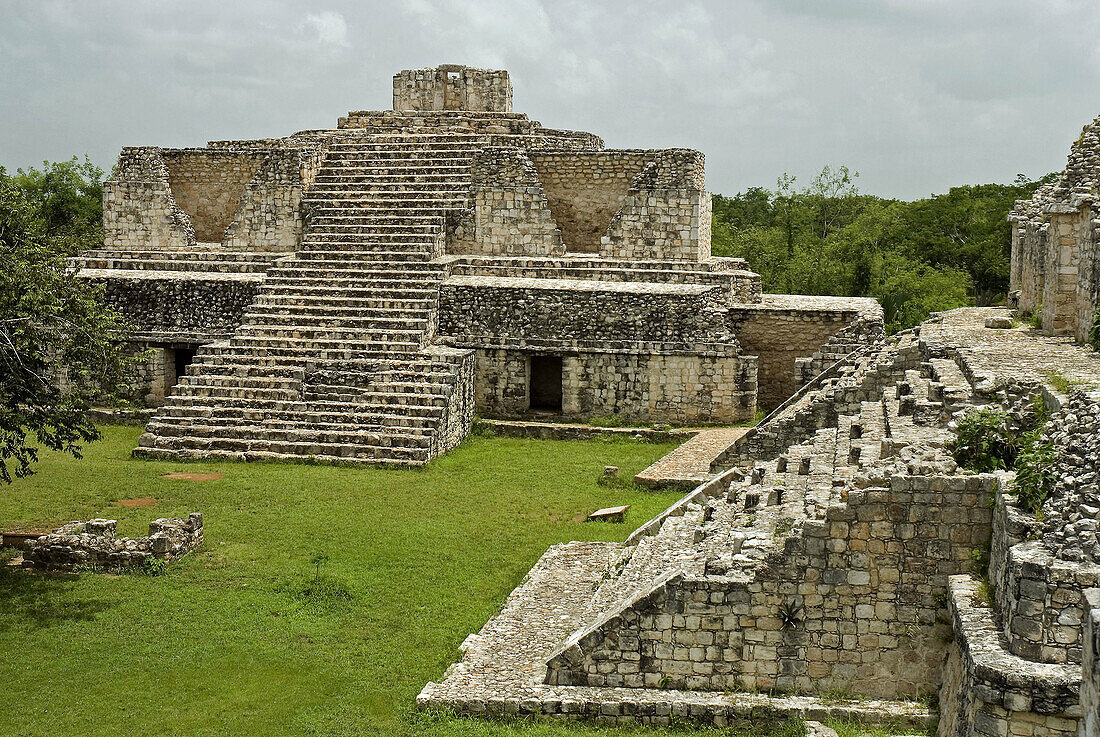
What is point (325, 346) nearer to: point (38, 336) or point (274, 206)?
point (274, 206)

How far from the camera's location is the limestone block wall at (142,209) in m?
21.6

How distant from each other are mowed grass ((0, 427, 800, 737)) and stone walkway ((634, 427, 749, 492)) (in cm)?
30

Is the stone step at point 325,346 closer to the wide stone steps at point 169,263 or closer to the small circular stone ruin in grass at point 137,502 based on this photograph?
the wide stone steps at point 169,263

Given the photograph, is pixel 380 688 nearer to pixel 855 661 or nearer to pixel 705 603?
pixel 705 603

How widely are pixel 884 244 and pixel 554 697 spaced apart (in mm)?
29928

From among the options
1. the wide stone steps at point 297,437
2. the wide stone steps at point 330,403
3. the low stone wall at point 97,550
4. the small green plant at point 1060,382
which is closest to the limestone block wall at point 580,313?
the wide stone steps at point 330,403

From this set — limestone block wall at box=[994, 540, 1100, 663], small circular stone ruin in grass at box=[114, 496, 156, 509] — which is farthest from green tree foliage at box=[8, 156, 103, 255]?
limestone block wall at box=[994, 540, 1100, 663]

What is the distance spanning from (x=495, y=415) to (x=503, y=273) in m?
2.48

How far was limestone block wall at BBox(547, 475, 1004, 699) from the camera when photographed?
284 inches

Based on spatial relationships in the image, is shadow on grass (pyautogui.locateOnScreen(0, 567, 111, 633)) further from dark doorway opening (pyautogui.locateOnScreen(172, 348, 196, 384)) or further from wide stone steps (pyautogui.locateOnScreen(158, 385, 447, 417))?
dark doorway opening (pyautogui.locateOnScreen(172, 348, 196, 384))

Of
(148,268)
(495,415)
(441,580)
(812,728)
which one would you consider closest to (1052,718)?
(812,728)

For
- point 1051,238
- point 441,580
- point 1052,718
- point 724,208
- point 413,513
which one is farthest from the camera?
point 724,208

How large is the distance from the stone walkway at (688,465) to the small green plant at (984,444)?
554cm

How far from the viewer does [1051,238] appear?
1376 centimetres
